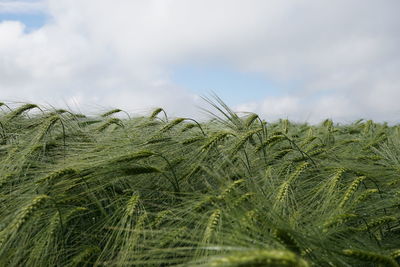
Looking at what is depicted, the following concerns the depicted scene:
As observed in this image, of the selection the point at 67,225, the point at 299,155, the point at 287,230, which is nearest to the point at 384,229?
the point at 299,155

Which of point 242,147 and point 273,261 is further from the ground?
point 242,147

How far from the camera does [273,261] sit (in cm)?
96

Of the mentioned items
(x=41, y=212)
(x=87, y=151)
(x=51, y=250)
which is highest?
(x=87, y=151)

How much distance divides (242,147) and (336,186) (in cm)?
51

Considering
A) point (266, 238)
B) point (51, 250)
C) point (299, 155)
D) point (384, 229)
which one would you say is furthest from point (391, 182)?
point (51, 250)

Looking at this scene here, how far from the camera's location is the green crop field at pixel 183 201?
136cm

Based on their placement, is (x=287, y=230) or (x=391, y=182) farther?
(x=391, y=182)

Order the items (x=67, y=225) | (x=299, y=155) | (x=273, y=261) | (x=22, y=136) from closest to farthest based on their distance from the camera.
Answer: (x=273, y=261) → (x=67, y=225) → (x=299, y=155) → (x=22, y=136)

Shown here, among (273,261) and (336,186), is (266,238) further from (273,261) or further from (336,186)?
(336,186)

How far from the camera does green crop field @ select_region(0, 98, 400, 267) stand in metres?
1.36

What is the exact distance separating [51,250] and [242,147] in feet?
3.43

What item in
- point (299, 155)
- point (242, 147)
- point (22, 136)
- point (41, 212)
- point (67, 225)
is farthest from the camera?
point (22, 136)

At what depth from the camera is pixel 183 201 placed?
205 centimetres

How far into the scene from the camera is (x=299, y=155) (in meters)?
2.68
